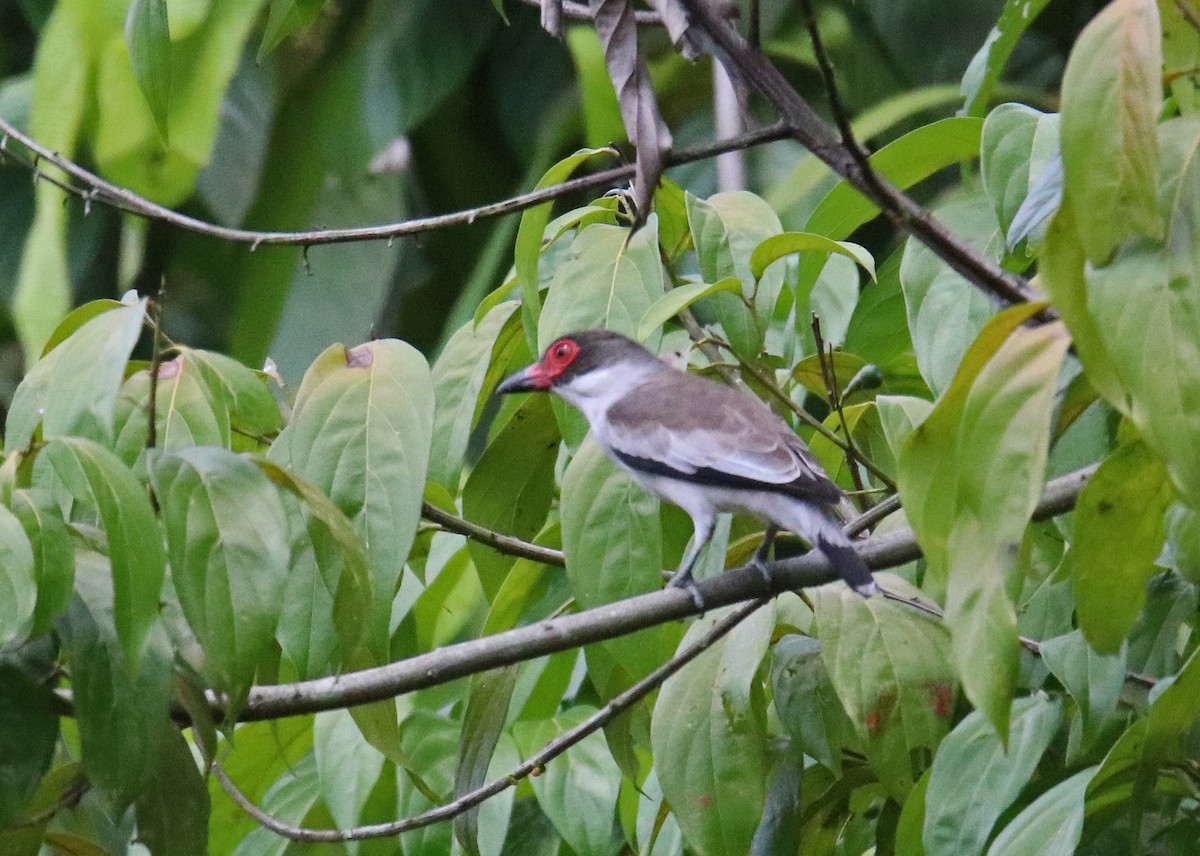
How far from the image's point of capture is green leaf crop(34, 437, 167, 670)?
4.91ft

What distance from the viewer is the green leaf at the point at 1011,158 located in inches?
79.7

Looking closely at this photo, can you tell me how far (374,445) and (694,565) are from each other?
0.82 meters

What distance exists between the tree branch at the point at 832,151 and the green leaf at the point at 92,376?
714mm

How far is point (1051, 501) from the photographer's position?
1699 millimetres

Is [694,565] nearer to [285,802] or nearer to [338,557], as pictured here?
[285,802]

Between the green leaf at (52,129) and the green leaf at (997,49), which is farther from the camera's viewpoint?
the green leaf at (52,129)

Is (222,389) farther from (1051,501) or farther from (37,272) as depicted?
(37,272)

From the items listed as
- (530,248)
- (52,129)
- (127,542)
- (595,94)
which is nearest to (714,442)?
(530,248)

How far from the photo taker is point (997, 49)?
2070mm

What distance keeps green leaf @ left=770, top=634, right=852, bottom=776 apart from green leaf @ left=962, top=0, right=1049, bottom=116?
2.83 ft

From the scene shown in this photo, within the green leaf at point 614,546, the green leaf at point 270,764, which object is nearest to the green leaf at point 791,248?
the green leaf at point 614,546

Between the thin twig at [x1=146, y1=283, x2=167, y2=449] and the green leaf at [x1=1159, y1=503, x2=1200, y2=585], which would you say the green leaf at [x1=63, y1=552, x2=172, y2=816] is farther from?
the green leaf at [x1=1159, y1=503, x2=1200, y2=585]

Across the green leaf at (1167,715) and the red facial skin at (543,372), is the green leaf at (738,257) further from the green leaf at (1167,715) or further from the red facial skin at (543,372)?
the green leaf at (1167,715)

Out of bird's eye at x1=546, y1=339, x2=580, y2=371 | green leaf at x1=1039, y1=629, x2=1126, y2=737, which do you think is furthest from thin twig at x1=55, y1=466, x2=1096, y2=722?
bird's eye at x1=546, y1=339, x2=580, y2=371
